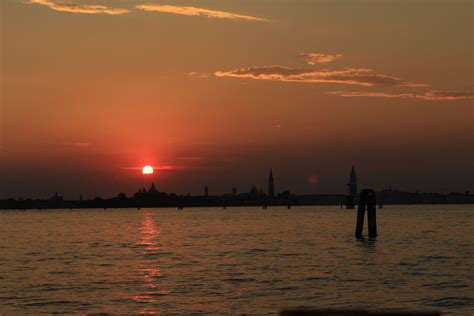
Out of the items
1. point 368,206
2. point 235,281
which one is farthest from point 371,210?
point 235,281

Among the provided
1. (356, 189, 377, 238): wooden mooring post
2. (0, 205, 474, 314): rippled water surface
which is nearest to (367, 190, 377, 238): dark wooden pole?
(356, 189, 377, 238): wooden mooring post

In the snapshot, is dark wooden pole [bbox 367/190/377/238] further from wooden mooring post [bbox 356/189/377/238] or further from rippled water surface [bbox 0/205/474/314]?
rippled water surface [bbox 0/205/474/314]

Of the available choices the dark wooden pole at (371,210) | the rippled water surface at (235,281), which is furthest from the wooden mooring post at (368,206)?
the rippled water surface at (235,281)

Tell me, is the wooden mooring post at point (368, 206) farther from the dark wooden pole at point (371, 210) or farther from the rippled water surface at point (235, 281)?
the rippled water surface at point (235, 281)

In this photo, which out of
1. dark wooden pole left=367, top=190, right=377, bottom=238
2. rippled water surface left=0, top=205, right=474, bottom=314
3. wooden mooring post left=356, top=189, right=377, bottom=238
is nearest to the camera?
rippled water surface left=0, top=205, right=474, bottom=314

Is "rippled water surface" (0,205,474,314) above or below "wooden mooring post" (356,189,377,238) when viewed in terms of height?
below

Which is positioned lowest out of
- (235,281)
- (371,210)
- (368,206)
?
(235,281)

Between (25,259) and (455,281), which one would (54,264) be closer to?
(25,259)

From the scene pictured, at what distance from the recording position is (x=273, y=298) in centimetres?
3216

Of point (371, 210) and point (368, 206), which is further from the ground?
point (368, 206)

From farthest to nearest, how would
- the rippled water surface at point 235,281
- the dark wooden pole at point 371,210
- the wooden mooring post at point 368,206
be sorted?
the dark wooden pole at point 371,210 < the wooden mooring post at point 368,206 < the rippled water surface at point 235,281

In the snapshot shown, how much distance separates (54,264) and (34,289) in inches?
605

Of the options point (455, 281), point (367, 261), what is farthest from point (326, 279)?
point (367, 261)

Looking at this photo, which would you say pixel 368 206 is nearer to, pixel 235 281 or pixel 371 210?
pixel 371 210
